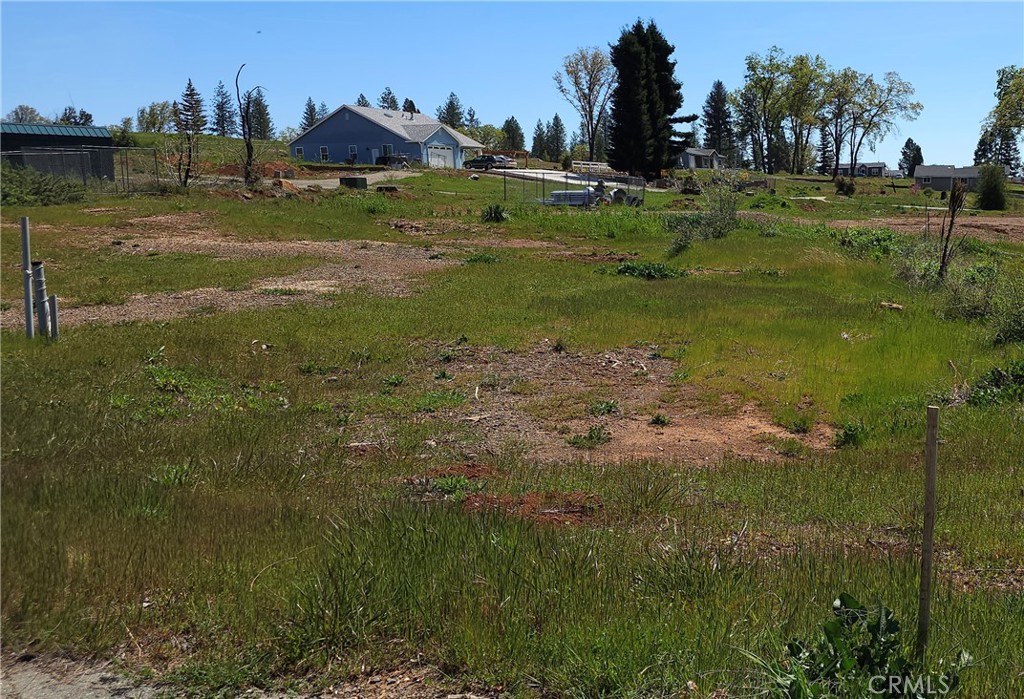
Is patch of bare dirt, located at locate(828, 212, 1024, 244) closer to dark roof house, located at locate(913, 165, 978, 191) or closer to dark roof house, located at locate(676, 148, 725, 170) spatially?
dark roof house, located at locate(676, 148, 725, 170)

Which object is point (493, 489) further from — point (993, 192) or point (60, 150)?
point (993, 192)

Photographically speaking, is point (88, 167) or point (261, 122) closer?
point (88, 167)

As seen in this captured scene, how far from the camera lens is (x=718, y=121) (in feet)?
434

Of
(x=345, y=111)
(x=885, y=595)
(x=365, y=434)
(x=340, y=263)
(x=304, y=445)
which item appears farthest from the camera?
(x=345, y=111)

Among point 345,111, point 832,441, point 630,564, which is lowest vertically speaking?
point 832,441

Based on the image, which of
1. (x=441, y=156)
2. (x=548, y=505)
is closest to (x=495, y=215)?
(x=548, y=505)

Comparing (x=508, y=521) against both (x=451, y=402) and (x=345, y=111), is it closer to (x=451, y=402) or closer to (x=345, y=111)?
(x=451, y=402)

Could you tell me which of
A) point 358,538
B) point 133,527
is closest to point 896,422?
point 358,538

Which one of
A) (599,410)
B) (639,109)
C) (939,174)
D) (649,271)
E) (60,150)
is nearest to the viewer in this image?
(599,410)

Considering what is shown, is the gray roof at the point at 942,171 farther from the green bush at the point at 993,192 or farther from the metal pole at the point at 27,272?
the metal pole at the point at 27,272

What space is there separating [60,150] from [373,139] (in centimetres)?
4336

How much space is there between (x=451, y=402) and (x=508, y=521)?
614cm

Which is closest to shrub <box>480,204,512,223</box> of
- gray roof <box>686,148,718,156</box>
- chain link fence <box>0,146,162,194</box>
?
chain link fence <box>0,146,162,194</box>

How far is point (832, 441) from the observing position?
1041 centimetres
